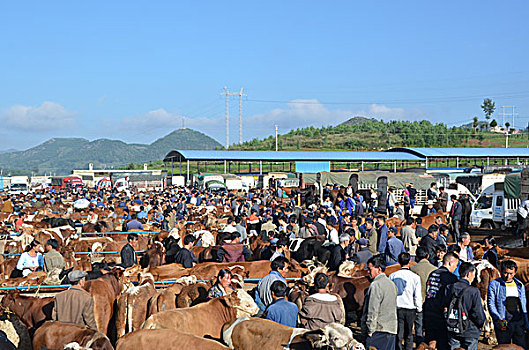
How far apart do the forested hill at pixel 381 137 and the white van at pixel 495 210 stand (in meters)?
80.9

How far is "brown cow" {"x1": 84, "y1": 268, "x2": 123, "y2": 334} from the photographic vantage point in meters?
8.05

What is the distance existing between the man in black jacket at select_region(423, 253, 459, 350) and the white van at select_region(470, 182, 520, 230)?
46.9 feet

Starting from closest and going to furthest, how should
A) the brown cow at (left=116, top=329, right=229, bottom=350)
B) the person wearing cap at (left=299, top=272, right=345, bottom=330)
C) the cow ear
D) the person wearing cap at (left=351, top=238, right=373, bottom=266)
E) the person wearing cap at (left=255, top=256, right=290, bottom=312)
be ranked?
the cow ear
the brown cow at (left=116, top=329, right=229, bottom=350)
the person wearing cap at (left=299, top=272, right=345, bottom=330)
the person wearing cap at (left=255, top=256, right=290, bottom=312)
the person wearing cap at (left=351, top=238, right=373, bottom=266)

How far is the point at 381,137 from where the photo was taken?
13362 cm

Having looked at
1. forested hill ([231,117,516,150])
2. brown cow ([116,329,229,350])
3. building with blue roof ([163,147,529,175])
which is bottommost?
brown cow ([116,329,229,350])

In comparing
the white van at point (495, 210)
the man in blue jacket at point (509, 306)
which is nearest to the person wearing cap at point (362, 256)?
the man in blue jacket at point (509, 306)

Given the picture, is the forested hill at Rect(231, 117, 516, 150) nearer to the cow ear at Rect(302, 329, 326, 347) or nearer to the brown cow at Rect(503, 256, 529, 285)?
the brown cow at Rect(503, 256, 529, 285)

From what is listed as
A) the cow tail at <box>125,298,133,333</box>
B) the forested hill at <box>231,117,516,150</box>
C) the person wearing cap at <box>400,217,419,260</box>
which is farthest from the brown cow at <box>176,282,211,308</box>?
the forested hill at <box>231,117,516,150</box>

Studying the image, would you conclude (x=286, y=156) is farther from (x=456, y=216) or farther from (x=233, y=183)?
(x=456, y=216)

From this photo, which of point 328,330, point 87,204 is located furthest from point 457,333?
point 87,204

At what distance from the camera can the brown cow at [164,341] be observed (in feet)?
19.0

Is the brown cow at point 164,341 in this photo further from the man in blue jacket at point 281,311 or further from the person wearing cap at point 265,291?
the person wearing cap at point 265,291

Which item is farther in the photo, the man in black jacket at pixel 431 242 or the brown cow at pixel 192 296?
the man in black jacket at pixel 431 242

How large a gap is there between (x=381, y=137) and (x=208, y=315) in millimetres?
130403
